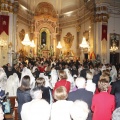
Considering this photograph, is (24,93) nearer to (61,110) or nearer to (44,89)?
(44,89)

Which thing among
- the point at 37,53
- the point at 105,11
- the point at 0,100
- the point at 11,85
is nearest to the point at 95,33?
the point at 105,11

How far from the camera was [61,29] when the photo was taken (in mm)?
31109

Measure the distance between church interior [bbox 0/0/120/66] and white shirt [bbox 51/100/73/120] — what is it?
44.8 ft

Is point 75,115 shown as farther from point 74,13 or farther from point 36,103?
point 74,13

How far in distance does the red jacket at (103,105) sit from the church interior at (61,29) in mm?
12779

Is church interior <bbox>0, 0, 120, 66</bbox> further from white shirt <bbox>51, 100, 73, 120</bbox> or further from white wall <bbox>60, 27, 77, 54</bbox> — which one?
white shirt <bbox>51, 100, 73, 120</bbox>

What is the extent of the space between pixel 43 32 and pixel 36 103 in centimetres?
2745

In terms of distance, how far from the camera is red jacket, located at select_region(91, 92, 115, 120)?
5.02 m

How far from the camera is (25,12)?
28344mm

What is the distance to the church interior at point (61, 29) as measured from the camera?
20.9 metres

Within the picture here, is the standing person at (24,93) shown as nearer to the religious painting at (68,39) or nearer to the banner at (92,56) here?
the banner at (92,56)

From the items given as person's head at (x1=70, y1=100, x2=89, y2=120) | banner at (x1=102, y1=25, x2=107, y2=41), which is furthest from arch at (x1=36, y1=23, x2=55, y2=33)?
person's head at (x1=70, y1=100, x2=89, y2=120)

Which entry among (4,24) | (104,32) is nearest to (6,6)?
(4,24)

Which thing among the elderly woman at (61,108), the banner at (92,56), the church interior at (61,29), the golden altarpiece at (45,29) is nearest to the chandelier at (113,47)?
the church interior at (61,29)
